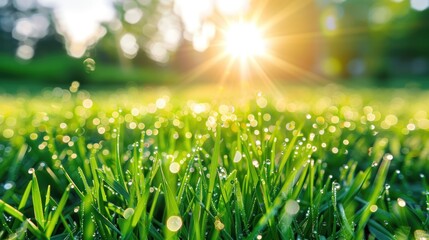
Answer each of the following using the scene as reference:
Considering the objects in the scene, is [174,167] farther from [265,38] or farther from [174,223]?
[265,38]

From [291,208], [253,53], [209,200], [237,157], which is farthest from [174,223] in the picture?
[253,53]

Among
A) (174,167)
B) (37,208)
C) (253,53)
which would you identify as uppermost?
(253,53)

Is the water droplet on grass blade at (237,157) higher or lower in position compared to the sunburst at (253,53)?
lower

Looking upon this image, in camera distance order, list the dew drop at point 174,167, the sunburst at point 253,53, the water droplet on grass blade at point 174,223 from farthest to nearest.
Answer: the sunburst at point 253,53
the dew drop at point 174,167
the water droplet on grass blade at point 174,223

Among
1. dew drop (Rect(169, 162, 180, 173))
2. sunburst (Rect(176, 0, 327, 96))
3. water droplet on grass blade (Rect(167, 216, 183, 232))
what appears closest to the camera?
water droplet on grass blade (Rect(167, 216, 183, 232))

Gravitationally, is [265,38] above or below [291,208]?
above

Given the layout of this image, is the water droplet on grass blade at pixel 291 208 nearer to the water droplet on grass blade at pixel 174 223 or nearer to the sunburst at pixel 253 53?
the water droplet on grass blade at pixel 174 223

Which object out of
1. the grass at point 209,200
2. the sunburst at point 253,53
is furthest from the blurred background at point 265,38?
the grass at point 209,200

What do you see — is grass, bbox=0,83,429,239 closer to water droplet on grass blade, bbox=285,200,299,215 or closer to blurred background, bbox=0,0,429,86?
water droplet on grass blade, bbox=285,200,299,215

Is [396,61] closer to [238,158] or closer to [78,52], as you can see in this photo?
[78,52]

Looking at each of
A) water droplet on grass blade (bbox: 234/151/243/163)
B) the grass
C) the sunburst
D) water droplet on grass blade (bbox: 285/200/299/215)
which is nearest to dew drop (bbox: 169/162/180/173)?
the grass

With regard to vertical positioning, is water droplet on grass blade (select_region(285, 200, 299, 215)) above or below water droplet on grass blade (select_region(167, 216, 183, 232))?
above
